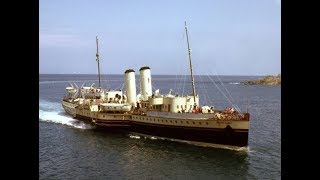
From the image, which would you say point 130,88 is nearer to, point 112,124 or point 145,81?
point 145,81

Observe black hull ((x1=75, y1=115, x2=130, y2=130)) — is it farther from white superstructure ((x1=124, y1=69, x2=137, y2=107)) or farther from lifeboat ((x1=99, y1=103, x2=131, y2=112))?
white superstructure ((x1=124, y1=69, x2=137, y2=107))

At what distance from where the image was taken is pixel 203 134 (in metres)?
38.4

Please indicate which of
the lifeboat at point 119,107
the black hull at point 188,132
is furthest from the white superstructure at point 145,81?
the black hull at point 188,132

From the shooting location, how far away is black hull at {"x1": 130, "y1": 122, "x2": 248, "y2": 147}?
120 feet

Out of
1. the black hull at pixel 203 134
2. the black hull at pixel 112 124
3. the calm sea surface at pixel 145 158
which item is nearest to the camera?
the calm sea surface at pixel 145 158

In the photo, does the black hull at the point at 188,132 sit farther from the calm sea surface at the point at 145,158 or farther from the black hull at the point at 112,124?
the calm sea surface at the point at 145,158

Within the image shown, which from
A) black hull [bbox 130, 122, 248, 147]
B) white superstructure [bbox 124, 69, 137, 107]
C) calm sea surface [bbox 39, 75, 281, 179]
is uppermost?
white superstructure [bbox 124, 69, 137, 107]

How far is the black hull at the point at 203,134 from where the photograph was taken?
36.5 m

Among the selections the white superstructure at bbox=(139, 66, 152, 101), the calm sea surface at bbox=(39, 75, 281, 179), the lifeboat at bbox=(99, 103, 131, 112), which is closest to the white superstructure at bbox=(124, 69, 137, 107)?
the white superstructure at bbox=(139, 66, 152, 101)

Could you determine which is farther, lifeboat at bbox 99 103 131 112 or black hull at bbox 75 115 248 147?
Result: lifeboat at bbox 99 103 131 112

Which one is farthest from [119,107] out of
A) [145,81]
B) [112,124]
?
[145,81]
